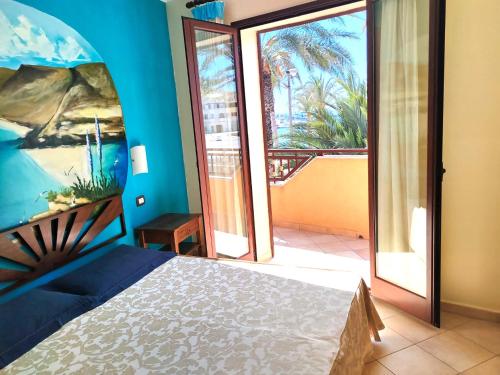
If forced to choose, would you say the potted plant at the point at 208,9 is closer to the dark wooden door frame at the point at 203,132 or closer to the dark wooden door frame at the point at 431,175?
the dark wooden door frame at the point at 203,132

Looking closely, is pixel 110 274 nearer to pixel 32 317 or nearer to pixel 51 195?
pixel 32 317

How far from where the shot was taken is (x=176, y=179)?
11.3 feet

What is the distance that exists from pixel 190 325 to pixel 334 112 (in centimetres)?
572

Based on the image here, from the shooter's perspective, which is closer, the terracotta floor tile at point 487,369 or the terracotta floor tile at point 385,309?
the terracotta floor tile at point 487,369

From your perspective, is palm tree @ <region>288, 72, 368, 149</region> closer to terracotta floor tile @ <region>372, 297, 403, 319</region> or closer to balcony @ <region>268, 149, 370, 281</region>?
balcony @ <region>268, 149, 370, 281</region>

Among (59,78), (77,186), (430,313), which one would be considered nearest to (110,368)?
(77,186)

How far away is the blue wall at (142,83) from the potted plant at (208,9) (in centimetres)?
39

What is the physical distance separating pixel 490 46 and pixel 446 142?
2.01 ft

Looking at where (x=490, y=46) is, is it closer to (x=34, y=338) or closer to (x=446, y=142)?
(x=446, y=142)

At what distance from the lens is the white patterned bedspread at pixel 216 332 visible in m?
1.44

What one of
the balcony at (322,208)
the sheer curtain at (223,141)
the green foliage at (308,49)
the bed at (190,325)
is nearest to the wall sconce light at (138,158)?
the sheer curtain at (223,141)

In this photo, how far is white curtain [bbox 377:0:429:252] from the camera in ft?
7.52

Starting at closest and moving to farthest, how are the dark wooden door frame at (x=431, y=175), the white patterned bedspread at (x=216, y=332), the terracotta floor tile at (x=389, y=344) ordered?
the white patterned bedspread at (x=216, y=332) < the dark wooden door frame at (x=431, y=175) < the terracotta floor tile at (x=389, y=344)

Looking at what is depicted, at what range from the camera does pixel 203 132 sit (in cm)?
290
